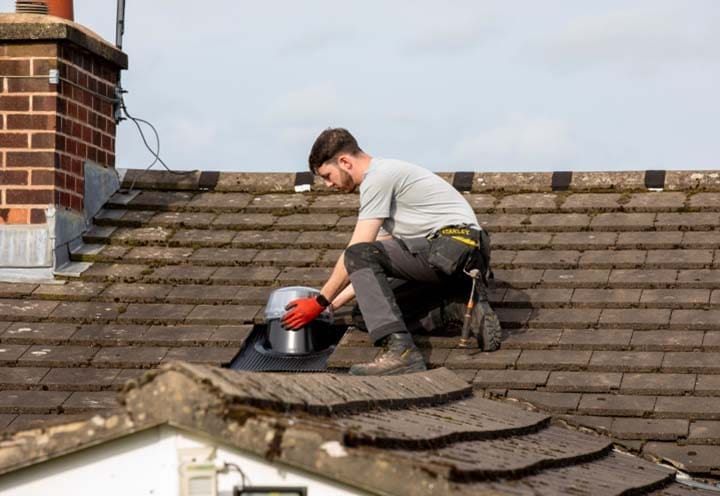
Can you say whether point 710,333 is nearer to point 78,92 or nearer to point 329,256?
point 329,256

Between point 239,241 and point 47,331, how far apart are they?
1.47 metres

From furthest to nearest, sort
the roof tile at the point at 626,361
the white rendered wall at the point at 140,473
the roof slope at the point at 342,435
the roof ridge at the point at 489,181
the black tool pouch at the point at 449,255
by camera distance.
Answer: the roof ridge at the point at 489,181, the black tool pouch at the point at 449,255, the roof tile at the point at 626,361, the white rendered wall at the point at 140,473, the roof slope at the point at 342,435

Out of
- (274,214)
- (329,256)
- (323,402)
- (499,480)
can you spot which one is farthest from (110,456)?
(274,214)

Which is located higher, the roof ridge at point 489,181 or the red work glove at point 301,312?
the roof ridge at point 489,181

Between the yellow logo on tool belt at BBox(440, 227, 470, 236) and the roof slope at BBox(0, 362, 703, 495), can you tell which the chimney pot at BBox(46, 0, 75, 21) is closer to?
the yellow logo on tool belt at BBox(440, 227, 470, 236)

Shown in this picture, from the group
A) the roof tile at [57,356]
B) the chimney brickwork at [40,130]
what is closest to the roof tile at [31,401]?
the roof tile at [57,356]

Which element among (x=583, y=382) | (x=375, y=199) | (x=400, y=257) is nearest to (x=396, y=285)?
(x=400, y=257)

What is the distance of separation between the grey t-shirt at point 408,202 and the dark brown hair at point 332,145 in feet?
0.48

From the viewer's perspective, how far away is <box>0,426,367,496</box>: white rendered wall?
4188 mm

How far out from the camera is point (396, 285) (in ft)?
25.1

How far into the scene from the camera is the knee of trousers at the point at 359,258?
7.34m

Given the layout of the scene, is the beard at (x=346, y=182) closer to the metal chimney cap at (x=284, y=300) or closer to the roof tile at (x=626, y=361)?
the metal chimney cap at (x=284, y=300)

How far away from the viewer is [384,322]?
23.6ft

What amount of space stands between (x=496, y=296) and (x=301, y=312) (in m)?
1.07
